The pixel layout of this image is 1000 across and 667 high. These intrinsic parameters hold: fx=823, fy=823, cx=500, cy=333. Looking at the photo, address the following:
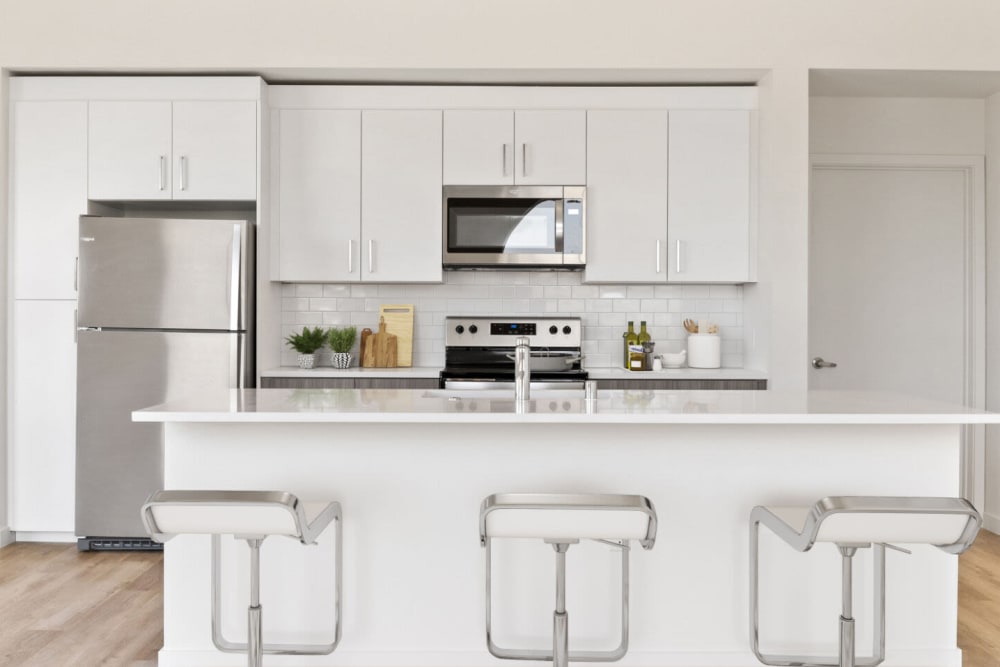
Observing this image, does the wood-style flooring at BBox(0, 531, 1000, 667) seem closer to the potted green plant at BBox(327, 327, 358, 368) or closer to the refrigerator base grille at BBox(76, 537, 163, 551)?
the refrigerator base grille at BBox(76, 537, 163, 551)

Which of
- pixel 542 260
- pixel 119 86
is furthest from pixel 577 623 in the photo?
pixel 119 86

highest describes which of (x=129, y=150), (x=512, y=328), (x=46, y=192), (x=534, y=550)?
(x=129, y=150)

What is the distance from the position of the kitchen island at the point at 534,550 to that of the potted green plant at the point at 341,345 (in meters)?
1.81

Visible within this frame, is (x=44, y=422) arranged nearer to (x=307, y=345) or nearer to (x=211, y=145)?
(x=307, y=345)

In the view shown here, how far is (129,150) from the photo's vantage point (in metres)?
4.18

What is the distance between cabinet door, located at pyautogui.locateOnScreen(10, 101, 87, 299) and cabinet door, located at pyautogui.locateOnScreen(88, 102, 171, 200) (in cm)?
6

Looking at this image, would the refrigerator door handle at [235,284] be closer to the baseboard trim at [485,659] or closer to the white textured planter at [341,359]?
the white textured planter at [341,359]

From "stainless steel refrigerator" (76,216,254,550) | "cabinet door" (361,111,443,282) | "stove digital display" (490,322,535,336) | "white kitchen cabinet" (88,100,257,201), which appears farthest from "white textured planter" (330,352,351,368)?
"white kitchen cabinet" (88,100,257,201)

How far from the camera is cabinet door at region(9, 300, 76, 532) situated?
416 cm

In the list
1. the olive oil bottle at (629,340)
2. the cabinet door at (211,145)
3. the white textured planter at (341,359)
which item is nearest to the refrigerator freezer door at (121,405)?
the white textured planter at (341,359)

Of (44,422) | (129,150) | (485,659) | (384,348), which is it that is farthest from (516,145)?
(44,422)

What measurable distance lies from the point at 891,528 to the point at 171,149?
3692mm

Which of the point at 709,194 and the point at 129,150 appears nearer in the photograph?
the point at 129,150

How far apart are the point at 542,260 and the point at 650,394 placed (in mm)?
1599
